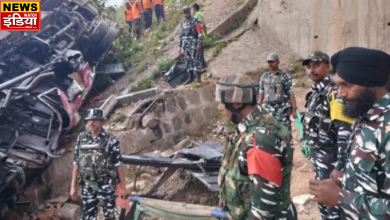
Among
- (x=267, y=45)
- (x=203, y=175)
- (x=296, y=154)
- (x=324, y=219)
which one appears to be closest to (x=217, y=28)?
(x=267, y=45)

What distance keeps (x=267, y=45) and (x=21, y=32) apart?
562 centimetres

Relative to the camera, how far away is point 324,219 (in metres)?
3.39

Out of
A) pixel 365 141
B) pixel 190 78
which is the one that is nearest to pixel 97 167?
pixel 365 141

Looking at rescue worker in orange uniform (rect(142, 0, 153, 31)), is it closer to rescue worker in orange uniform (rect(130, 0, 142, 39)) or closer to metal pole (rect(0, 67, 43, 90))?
rescue worker in orange uniform (rect(130, 0, 142, 39))

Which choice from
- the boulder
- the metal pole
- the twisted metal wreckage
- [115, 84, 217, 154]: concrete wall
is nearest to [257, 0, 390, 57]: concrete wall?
[115, 84, 217, 154]: concrete wall

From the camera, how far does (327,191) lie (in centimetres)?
210

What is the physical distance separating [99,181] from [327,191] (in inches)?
118

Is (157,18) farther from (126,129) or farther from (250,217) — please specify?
(250,217)

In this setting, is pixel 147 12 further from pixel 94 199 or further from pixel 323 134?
pixel 323 134

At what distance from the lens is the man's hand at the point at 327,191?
2.07 meters

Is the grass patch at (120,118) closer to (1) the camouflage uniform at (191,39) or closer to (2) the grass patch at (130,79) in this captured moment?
(1) the camouflage uniform at (191,39)

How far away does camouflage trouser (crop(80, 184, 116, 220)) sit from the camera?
15.1ft

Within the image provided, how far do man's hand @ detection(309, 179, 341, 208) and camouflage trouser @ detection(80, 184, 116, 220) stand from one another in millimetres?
2947

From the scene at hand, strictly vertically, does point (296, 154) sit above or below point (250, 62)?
below
